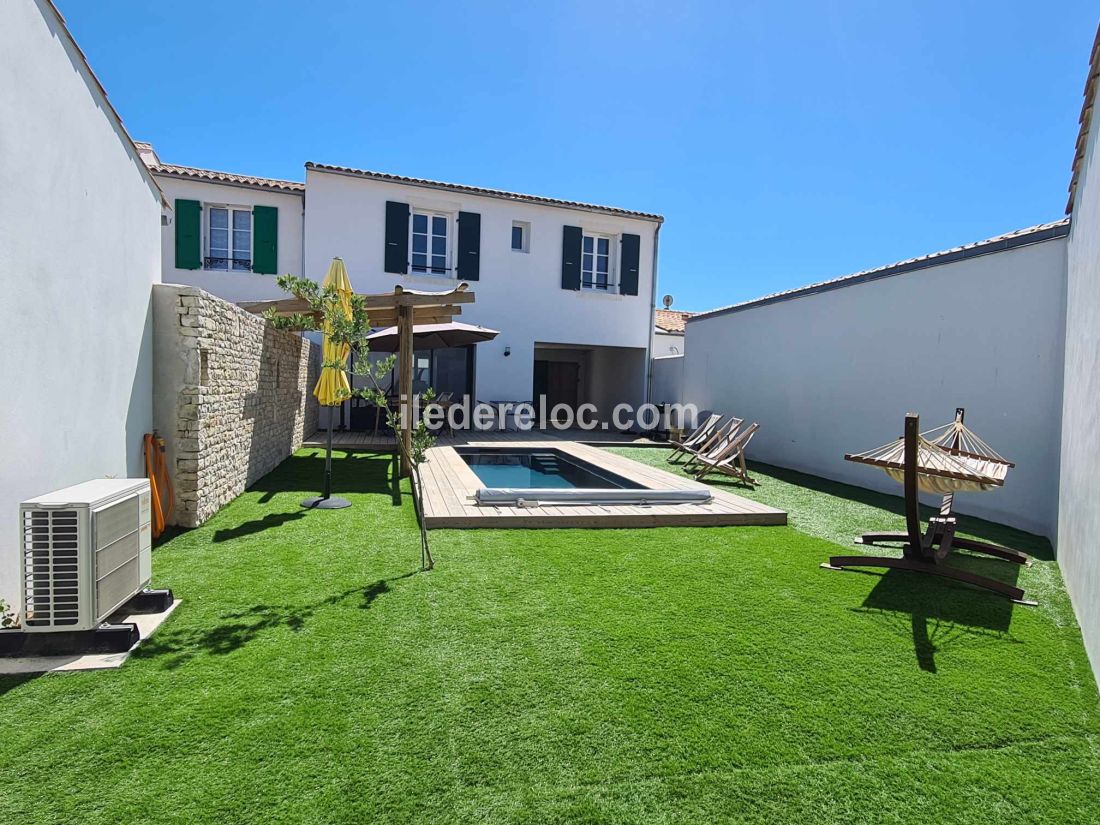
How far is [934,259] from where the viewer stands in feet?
25.0

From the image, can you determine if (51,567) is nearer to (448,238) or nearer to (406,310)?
(406,310)

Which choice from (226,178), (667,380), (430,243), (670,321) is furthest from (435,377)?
(670,321)

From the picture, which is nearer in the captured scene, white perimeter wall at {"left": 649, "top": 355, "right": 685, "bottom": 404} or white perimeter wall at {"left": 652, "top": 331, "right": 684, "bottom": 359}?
white perimeter wall at {"left": 649, "top": 355, "right": 685, "bottom": 404}

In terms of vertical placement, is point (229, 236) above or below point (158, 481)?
above

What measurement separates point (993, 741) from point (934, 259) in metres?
7.22

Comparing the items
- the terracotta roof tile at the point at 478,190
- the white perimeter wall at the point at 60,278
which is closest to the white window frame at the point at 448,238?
the terracotta roof tile at the point at 478,190

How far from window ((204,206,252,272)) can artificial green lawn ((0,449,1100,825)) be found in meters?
11.1

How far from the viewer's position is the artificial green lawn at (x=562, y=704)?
1.97 metres

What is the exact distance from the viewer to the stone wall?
16.7ft

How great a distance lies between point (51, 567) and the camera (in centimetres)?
278

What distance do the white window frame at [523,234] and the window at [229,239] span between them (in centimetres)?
661

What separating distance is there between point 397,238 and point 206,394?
9.60 m

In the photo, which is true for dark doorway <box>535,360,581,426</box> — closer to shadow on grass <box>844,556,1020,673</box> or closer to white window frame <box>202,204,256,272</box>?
white window frame <box>202,204,256,272</box>

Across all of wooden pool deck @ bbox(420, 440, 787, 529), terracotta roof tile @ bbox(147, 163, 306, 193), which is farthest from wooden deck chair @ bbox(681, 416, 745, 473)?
terracotta roof tile @ bbox(147, 163, 306, 193)
